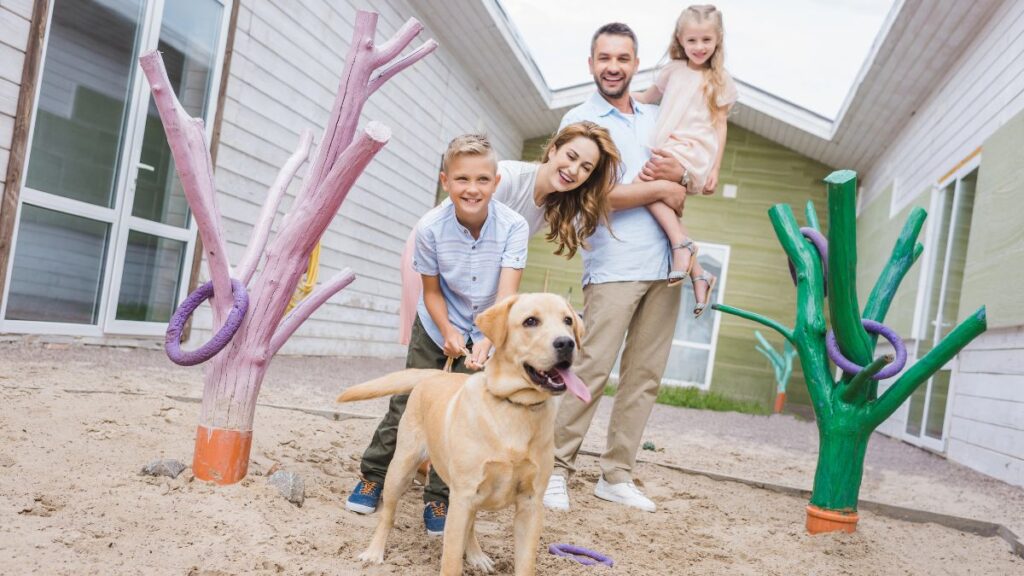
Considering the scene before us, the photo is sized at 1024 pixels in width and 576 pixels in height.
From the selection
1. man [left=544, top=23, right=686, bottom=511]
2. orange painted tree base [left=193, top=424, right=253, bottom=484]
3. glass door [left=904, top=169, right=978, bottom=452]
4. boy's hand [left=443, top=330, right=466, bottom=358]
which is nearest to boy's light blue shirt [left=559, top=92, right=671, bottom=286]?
man [left=544, top=23, right=686, bottom=511]

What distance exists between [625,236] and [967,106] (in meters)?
5.95

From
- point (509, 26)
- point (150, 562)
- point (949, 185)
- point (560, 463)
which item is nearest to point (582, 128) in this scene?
point (560, 463)

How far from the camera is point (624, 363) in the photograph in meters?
3.78

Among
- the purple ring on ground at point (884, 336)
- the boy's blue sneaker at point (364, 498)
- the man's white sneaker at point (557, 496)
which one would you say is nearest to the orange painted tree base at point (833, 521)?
the purple ring on ground at point (884, 336)

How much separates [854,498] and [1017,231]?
3374mm

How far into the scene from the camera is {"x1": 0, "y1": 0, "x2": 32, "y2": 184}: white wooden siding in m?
4.56

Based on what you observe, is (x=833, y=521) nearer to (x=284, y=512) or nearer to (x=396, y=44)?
(x=284, y=512)

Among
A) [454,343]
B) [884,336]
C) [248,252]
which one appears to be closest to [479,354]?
[454,343]

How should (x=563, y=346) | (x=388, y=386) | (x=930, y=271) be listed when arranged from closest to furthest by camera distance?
(x=563, y=346), (x=388, y=386), (x=930, y=271)

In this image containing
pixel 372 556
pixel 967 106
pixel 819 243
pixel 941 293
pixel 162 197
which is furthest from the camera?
pixel 967 106

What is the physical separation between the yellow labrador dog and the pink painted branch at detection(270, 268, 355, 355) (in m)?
0.87

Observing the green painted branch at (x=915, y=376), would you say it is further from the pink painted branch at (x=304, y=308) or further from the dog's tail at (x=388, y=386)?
the pink painted branch at (x=304, y=308)

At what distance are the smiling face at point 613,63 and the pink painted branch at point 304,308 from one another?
156cm

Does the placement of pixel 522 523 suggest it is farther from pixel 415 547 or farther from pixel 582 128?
pixel 582 128
